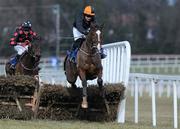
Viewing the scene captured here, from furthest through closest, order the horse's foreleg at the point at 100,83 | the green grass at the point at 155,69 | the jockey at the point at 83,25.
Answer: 1. the green grass at the point at 155,69
2. the jockey at the point at 83,25
3. the horse's foreleg at the point at 100,83

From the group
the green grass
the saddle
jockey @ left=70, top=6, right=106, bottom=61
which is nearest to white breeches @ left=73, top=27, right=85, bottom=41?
jockey @ left=70, top=6, right=106, bottom=61

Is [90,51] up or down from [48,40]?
up

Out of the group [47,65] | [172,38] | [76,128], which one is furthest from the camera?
[172,38]

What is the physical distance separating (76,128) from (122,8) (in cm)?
5471

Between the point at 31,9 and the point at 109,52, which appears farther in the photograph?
the point at 31,9

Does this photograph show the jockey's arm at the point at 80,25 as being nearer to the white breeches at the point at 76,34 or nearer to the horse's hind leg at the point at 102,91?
the white breeches at the point at 76,34

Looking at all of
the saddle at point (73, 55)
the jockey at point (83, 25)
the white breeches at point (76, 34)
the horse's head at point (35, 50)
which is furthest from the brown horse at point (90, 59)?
the horse's head at point (35, 50)

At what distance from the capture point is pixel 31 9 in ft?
185

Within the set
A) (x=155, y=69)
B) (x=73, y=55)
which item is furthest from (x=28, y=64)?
(x=155, y=69)

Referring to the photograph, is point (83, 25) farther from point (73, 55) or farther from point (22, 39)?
point (22, 39)

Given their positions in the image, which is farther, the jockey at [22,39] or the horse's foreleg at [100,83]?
the jockey at [22,39]

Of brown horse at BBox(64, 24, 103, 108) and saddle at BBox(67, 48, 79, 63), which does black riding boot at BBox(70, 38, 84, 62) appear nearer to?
saddle at BBox(67, 48, 79, 63)

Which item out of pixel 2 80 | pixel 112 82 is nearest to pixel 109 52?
pixel 112 82

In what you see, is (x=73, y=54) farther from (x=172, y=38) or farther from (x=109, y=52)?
(x=172, y=38)
